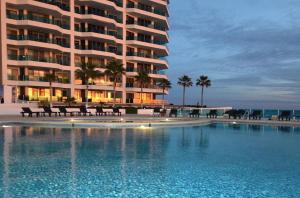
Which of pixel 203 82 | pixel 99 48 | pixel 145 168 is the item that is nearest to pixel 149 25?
pixel 99 48

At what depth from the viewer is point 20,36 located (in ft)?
143

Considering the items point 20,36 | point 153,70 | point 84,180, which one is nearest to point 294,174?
point 84,180

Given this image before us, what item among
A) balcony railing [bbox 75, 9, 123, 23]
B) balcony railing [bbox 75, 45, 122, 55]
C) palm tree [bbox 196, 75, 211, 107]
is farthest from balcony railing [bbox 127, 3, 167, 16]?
palm tree [bbox 196, 75, 211, 107]

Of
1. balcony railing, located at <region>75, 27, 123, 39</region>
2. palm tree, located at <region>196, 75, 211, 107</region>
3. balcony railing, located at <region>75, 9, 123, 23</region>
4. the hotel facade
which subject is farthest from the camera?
palm tree, located at <region>196, 75, 211, 107</region>

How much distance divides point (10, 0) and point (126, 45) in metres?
22.2

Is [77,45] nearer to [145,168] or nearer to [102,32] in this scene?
[102,32]

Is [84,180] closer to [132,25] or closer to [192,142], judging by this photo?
[192,142]

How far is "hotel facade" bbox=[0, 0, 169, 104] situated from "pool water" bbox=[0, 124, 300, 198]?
89.2ft

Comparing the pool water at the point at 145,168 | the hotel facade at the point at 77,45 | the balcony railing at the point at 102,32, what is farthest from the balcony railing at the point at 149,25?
the pool water at the point at 145,168

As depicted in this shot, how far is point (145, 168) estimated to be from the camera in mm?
9180

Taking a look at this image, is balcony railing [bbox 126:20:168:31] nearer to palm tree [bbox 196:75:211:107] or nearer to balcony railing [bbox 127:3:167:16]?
balcony railing [bbox 127:3:167:16]

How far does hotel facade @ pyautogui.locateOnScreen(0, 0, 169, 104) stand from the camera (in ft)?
141

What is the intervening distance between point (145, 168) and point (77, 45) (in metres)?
45.7

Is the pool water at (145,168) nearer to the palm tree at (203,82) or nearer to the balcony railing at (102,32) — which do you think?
the balcony railing at (102,32)
